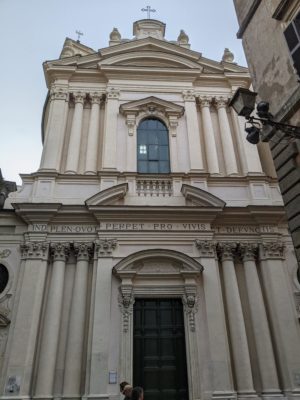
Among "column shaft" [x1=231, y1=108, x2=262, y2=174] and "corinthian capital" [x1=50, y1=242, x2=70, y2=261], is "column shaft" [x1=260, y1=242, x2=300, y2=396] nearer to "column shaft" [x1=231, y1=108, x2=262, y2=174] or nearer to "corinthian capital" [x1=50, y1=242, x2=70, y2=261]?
"column shaft" [x1=231, y1=108, x2=262, y2=174]

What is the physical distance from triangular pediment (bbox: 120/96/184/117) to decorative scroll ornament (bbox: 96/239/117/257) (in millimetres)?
5301

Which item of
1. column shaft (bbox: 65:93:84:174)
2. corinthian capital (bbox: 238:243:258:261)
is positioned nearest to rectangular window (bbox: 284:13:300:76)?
corinthian capital (bbox: 238:243:258:261)

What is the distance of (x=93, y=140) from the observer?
504 inches

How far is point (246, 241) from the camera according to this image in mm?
10914

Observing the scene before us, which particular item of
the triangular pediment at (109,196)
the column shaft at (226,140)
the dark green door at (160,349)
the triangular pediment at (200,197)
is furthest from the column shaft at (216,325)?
the column shaft at (226,140)

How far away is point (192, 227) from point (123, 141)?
4149 mm

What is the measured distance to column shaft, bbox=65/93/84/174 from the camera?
12165 millimetres

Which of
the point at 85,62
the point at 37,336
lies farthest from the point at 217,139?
the point at 37,336

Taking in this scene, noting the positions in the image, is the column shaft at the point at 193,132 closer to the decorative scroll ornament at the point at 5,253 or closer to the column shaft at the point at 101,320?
the column shaft at the point at 101,320

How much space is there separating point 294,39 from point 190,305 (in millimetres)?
6810

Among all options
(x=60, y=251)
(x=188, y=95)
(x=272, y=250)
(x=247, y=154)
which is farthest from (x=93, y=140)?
(x=272, y=250)

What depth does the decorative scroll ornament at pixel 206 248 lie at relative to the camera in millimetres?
10578

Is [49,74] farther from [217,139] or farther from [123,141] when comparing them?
[217,139]

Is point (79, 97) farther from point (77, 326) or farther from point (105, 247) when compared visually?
point (77, 326)
